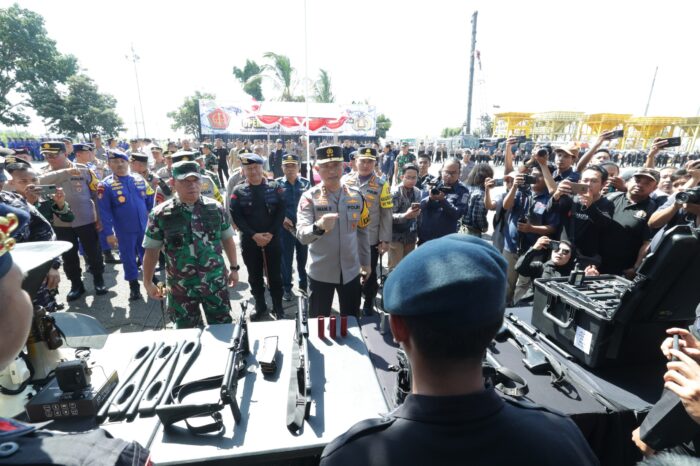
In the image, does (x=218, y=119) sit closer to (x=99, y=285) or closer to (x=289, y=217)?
(x=99, y=285)

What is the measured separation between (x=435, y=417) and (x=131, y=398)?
1.68 meters

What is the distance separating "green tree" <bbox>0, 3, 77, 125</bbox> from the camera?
34.6 metres

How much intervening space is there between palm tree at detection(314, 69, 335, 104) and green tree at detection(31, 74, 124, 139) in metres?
26.4

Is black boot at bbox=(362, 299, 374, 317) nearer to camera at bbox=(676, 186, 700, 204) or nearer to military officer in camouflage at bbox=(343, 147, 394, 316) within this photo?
military officer in camouflage at bbox=(343, 147, 394, 316)

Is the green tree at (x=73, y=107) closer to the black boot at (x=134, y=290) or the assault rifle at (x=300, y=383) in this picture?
the black boot at (x=134, y=290)

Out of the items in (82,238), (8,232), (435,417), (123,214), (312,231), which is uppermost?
(8,232)

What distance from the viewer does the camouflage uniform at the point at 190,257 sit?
2.91 meters

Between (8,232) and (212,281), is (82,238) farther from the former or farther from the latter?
(8,232)

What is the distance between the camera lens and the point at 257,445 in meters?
1.48

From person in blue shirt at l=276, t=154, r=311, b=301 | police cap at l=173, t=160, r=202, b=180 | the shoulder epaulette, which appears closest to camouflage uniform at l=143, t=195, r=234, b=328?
police cap at l=173, t=160, r=202, b=180

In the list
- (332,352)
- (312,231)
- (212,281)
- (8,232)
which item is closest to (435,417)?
(8,232)

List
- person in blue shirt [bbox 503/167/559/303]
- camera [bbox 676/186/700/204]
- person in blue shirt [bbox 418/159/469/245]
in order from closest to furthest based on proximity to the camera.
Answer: camera [bbox 676/186/700/204], person in blue shirt [bbox 503/167/559/303], person in blue shirt [bbox 418/159/469/245]

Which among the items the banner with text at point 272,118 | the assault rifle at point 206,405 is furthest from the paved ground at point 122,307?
the banner with text at point 272,118

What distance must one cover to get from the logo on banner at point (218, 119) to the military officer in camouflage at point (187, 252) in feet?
74.3
